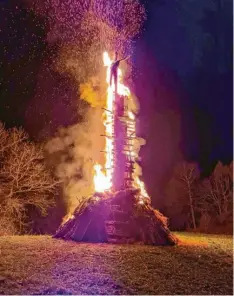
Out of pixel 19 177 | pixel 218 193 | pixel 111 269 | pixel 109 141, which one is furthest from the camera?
pixel 218 193

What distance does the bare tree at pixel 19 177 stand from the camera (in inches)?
973

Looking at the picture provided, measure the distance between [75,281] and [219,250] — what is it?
271 inches

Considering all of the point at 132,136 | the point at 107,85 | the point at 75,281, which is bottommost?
the point at 75,281

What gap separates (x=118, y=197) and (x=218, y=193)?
2186 centimetres

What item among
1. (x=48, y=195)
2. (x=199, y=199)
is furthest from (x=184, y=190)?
(x=48, y=195)

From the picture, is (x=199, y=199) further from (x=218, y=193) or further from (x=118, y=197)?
(x=118, y=197)

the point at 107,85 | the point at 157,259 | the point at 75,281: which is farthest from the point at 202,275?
the point at 107,85

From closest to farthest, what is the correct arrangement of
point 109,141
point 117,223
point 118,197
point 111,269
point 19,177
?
point 111,269 → point 117,223 → point 118,197 → point 109,141 → point 19,177

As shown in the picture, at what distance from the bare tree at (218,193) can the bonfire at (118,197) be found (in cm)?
1912

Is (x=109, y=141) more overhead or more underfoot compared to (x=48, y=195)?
more overhead

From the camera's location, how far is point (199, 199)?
124 feet

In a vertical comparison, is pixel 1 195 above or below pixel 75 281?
above

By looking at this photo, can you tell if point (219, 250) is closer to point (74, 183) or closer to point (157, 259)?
point (157, 259)

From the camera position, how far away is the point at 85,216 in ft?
54.9
